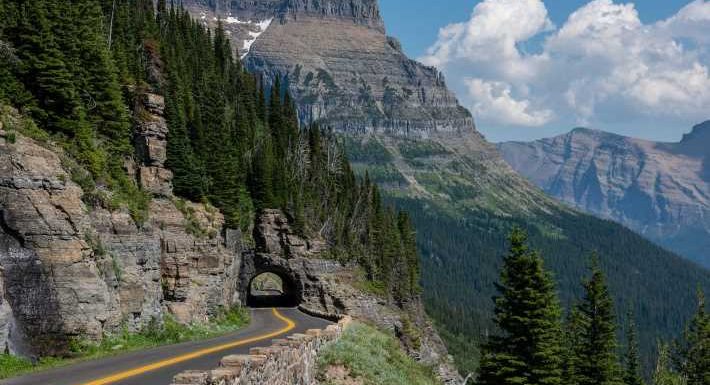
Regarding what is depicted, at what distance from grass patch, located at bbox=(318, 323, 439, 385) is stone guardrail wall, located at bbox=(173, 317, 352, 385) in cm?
72

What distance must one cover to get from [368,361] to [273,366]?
561 inches

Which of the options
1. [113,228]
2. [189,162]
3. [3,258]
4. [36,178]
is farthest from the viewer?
[189,162]

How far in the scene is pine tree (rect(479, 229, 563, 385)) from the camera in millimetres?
43469

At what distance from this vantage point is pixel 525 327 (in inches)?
1748

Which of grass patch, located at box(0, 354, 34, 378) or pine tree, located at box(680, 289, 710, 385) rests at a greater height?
grass patch, located at box(0, 354, 34, 378)

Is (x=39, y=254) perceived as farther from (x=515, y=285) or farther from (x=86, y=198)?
(x=515, y=285)

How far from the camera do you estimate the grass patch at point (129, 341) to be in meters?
24.8

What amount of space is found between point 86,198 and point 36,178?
4631 mm

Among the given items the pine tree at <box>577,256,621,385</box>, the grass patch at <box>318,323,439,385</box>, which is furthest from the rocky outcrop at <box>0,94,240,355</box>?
the pine tree at <box>577,256,621,385</box>

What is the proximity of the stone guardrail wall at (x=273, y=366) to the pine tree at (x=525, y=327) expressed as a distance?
15.3 metres


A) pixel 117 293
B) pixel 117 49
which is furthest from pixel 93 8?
pixel 117 293

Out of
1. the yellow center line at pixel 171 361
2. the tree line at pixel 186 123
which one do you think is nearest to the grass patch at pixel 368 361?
the yellow center line at pixel 171 361

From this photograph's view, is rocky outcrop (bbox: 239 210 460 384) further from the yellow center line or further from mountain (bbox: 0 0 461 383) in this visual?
the yellow center line

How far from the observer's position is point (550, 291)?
148ft
